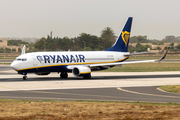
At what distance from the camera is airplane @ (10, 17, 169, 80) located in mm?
42500

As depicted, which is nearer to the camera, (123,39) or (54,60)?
(54,60)

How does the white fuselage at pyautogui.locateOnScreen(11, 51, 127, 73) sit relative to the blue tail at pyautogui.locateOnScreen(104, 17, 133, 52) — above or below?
below

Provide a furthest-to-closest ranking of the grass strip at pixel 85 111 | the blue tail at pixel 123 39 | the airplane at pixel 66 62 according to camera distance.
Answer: the blue tail at pixel 123 39 → the airplane at pixel 66 62 → the grass strip at pixel 85 111

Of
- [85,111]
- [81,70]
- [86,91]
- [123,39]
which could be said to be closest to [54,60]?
[81,70]

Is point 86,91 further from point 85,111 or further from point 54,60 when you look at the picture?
point 54,60

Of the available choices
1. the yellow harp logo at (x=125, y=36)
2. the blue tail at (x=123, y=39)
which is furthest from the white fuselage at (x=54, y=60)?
the yellow harp logo at (x=125, y=36)

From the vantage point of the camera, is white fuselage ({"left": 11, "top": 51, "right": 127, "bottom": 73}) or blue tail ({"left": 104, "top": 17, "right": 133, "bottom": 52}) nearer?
white fuselage ({"left": 11, "top": 51, "right": 127, "bottom": 73})

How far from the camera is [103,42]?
183 m

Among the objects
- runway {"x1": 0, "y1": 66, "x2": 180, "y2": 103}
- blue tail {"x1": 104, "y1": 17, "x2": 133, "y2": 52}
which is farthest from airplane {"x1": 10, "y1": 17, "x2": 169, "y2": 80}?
runway {"x1": 0, "y1": 66, "x2": 180, "y2": 103}

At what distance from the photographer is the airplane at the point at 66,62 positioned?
42.5 metres

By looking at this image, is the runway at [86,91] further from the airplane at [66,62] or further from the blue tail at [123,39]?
the blue tail at [123,39]

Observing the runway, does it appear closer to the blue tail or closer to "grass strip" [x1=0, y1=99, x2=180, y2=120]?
"grass strip" [x1=0, y1=99, x2=180, y2=120]

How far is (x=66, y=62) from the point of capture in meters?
45.4

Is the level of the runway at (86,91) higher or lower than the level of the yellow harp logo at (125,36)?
lower
